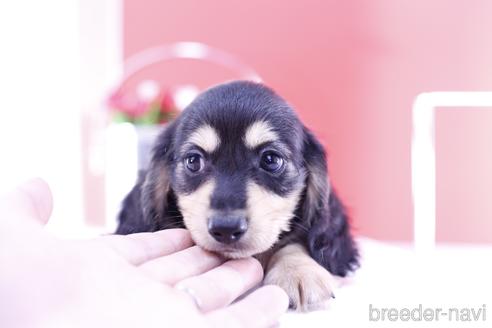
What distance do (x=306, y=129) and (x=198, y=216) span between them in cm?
50

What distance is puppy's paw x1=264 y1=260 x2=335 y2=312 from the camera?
1.16 metres

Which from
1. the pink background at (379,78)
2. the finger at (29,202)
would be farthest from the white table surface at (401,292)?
the pink background at (379,78)

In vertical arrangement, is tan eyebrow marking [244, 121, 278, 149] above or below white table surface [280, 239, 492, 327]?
above

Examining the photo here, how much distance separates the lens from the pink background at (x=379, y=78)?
3848 mm

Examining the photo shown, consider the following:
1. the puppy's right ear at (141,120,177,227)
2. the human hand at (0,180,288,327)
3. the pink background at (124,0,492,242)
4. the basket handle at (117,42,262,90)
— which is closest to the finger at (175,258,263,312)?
the human hand at (0,180,288,327)

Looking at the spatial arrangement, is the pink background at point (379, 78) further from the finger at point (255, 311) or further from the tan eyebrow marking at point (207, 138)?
the finger at point (255, 311)

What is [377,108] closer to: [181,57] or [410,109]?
[410,109]

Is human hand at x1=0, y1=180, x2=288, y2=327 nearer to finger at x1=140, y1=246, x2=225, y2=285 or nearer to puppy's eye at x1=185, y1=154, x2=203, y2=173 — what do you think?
finger at x1=140, y1=246, x2=225, y2=285

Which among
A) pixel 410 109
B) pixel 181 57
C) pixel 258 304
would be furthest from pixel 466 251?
pixel 258 304

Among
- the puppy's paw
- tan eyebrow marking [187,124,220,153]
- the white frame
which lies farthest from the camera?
the white frame

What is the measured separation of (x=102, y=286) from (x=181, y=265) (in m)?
0.20

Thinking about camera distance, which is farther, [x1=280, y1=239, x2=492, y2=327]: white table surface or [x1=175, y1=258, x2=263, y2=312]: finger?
[x1=280, y1=239, x2=492, y2=327]: white table surface

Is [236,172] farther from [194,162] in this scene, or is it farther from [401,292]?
[401,292]

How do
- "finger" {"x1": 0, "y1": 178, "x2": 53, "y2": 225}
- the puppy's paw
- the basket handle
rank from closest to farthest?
"finger" {"x1": 0, "y1": 178, "x2": 53, "y2": 225}
the puppy's paw
the basket handle
